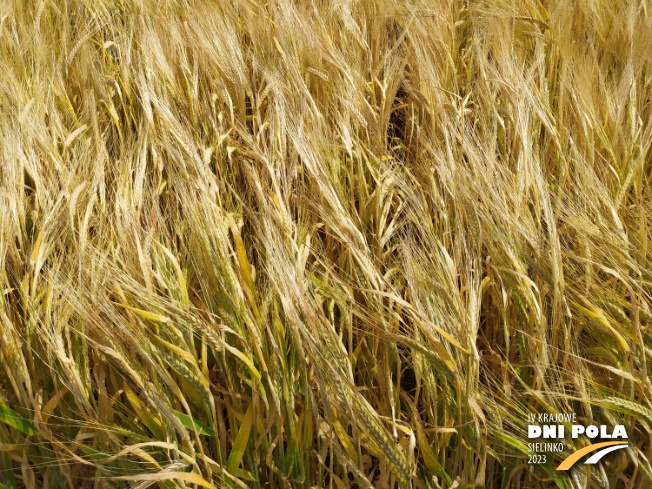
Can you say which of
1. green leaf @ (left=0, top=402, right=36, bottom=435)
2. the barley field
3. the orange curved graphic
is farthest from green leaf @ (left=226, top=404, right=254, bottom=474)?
the orange curved graphic

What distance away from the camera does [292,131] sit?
2.52 ft

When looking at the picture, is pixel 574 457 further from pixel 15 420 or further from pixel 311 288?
pixel 15 420

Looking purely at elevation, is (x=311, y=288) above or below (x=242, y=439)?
above

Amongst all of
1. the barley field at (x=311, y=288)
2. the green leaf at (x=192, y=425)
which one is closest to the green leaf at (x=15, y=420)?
the barley field at (x=311, y=288)

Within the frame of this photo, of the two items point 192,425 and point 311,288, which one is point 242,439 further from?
point 311,288

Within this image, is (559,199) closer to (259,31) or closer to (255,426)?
(255,426)

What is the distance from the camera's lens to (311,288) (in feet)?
2.18

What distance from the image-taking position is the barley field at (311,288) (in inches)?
22.5

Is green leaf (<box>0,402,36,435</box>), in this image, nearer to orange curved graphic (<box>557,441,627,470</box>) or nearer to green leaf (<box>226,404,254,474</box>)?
green leaf (<box>226,404,254,474</box>)

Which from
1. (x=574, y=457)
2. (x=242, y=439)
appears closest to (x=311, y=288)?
(x=242, y=439)

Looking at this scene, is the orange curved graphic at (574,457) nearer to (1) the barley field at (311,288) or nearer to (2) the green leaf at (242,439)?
(1) the barley field at (311,288)

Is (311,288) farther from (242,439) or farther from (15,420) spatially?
(15,420)

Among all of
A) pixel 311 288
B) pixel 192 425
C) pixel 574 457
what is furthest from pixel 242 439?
pixel 574 457

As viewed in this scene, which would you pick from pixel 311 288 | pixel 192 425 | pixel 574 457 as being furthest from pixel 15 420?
pixel 574 457
